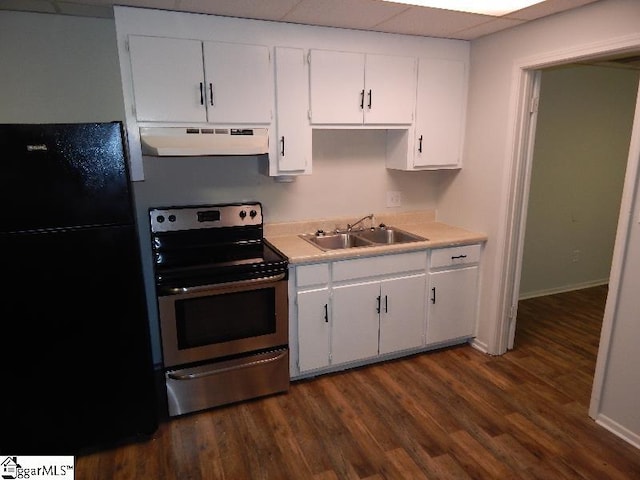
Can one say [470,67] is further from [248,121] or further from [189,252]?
[189,252]

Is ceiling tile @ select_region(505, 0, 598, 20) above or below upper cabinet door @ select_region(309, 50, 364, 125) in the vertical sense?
above

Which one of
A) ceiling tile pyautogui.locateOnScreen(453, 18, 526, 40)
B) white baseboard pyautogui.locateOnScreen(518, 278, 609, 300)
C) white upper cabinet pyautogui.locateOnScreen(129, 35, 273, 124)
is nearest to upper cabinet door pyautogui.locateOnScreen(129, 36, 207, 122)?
white upper cabinet pyautogui.locateOnScreen(129, 35, 273, 124)

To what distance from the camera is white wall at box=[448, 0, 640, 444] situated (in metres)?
2.21

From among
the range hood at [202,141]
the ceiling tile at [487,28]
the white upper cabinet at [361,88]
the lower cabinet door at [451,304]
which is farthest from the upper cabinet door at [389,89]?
the lower cabinet door at [451,304]

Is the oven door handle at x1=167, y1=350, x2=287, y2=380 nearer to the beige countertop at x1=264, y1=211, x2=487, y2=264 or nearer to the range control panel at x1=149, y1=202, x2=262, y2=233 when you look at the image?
the beige countertop at x1=264, y1=211, x2=487, y2=264

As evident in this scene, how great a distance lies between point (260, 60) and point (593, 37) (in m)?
1.84

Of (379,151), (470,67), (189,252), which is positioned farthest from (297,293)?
(470,67)

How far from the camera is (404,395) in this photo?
106 inches

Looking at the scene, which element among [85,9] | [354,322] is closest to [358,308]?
[354,322]

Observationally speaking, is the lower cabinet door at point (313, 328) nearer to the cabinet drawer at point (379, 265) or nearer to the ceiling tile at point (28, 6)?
the cabinet drawer at point (379, 265)

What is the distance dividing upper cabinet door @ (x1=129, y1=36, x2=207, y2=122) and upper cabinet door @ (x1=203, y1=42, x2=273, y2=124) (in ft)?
0.20

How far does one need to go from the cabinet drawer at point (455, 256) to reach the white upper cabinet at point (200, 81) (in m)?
1.48

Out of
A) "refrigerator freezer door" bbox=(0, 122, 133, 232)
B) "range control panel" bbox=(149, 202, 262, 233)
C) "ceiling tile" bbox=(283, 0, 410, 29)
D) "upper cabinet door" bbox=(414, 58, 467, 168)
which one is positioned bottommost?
"range control panel" bbox=(149, 202, 262, 233)

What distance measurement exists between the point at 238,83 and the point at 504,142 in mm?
1781
